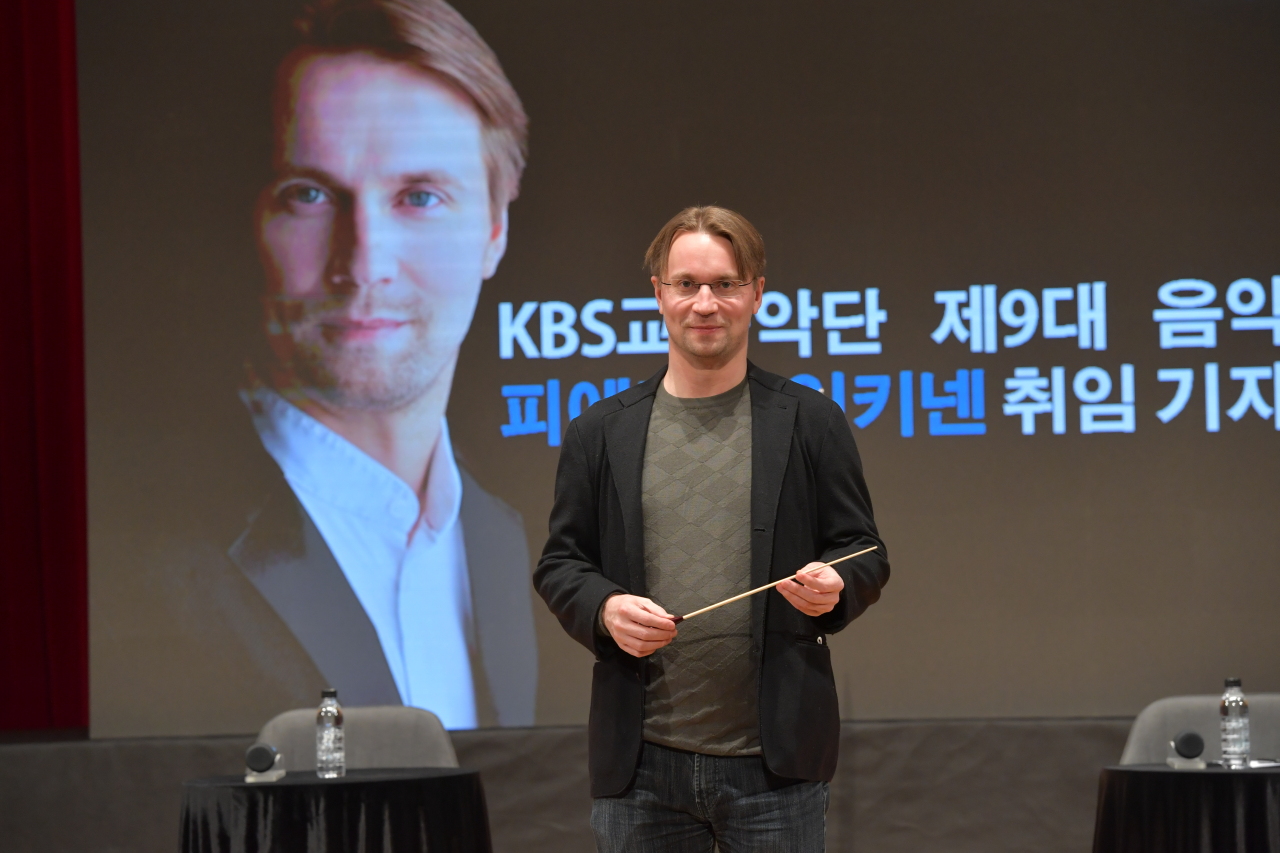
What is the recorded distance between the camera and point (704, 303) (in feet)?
6.00

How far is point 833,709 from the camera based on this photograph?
187cm

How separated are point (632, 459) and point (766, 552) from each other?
246 millimetres

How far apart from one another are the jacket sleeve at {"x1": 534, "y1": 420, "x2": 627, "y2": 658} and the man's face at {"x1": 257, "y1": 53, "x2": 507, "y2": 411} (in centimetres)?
205

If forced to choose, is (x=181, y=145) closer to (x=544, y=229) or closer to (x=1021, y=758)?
(x=544, y=229)

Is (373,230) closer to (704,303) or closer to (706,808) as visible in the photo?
(704,303)

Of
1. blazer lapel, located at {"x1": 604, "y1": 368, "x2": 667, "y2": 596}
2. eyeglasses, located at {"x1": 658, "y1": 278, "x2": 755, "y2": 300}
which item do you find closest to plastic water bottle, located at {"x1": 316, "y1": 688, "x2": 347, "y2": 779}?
blazer lapel, located at {"x1": 604, "y1": 368, "x2": 667, "y2": 596}

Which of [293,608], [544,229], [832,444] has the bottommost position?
[293,608]

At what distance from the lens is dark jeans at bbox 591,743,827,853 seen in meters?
1.78

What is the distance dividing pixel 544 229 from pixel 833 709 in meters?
2.40

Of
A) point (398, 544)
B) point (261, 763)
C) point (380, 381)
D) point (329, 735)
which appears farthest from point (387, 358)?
point (261, 763)

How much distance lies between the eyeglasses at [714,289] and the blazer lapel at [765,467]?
0.18 m

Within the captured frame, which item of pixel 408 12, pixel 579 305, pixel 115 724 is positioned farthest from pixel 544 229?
pixel 115 724

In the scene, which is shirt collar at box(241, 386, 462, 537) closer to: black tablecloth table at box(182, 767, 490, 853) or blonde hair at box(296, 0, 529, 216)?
blonde hair at box(296, 0, 529, 216)

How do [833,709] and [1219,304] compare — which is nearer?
[833,709]
